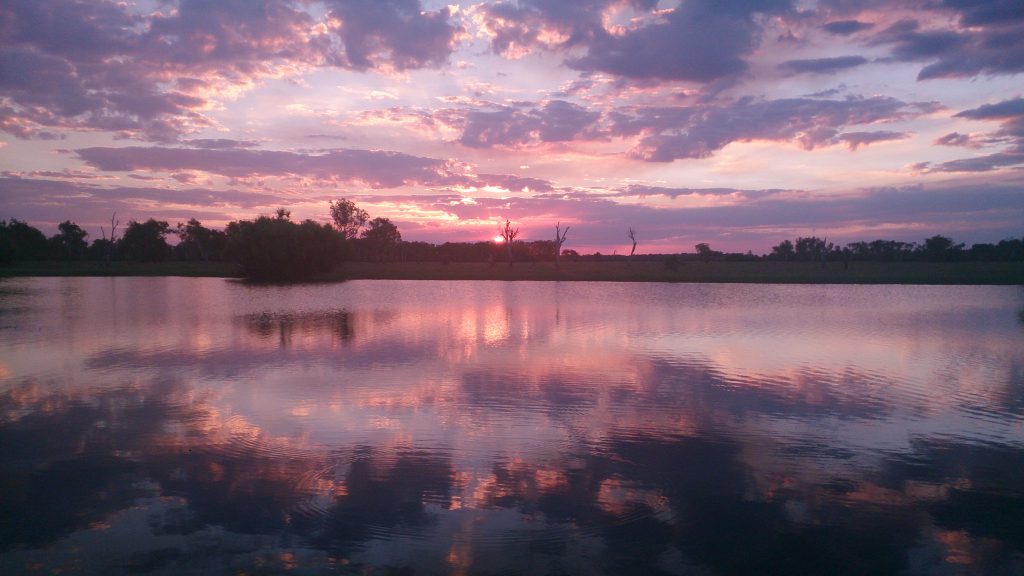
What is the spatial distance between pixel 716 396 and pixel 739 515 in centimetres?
504

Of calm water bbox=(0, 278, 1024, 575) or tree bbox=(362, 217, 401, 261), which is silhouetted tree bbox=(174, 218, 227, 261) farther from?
calm water bbox=(0, 278, 1024, 575)

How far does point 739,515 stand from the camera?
5973 millimetres

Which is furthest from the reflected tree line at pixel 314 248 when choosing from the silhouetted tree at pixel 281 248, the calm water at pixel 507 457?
the calm water at pixel 507 457

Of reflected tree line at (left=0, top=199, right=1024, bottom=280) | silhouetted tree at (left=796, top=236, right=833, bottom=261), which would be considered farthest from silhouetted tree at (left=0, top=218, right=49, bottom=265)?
silhouetted tree at (left=796, top=236, right=833, bottom=261)

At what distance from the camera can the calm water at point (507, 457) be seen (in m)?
5.29

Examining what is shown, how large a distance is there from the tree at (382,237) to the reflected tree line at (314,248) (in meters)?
0.17

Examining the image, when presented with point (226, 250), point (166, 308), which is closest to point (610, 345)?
point (166, 308)

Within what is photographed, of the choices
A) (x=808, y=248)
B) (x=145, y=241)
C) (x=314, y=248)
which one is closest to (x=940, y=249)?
(x=808, y=248)

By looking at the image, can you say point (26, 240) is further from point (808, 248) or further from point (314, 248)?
point (808, 248)

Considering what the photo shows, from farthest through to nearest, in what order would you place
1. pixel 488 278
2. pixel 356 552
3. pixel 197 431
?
pixel 488 278
pixel 197 431
pixel 356 552

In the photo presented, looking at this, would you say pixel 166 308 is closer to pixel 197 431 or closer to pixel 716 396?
pixel 197 431

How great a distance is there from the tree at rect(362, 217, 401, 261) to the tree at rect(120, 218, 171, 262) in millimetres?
30404

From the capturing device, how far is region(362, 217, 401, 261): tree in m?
109

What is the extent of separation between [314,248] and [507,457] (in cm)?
5572
